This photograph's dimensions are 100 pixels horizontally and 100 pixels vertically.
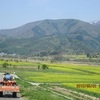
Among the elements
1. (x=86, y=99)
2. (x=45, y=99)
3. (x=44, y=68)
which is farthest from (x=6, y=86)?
(x=44, y=68)

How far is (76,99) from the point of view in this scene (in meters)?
30.2

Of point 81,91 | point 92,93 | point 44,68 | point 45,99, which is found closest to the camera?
point 45,99

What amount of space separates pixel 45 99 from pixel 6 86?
160 inches

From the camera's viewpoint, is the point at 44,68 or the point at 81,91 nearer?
the point at 81,91

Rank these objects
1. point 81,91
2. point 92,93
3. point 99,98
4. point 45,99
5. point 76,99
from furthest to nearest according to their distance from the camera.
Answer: point 81,91 → point 92,93 → point 99,98 → point 76,99 → point 45,99

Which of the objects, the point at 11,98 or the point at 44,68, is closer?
the point at 11,98

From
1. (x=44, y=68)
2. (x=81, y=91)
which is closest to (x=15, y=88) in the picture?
(x=81, y=91)

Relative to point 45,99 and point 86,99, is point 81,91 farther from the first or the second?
point 45,99

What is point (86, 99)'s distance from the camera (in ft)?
100

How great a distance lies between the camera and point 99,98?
32.2m

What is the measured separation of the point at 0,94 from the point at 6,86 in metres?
0.90

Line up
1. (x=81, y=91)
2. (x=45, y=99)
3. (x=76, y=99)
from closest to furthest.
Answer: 1. (x=45, y=99)
2. (x=76, y=99)
3. (x=81, y=91)

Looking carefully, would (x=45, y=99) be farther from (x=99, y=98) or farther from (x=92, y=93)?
(x=92, y=93)

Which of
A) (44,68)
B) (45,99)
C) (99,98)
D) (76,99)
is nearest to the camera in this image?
(45,99)
